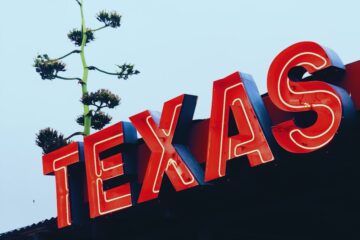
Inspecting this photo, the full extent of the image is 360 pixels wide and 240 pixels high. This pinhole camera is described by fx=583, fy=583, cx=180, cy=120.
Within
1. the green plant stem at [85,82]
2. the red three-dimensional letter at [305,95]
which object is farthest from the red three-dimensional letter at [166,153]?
the green plant stem at [85,82]

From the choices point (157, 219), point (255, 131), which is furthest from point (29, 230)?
point (255, 131)

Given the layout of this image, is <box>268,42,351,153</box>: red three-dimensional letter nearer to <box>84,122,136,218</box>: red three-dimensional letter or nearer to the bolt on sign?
the bolt on sign

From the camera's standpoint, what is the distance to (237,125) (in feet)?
34.2

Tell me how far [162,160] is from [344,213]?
4.06 metres

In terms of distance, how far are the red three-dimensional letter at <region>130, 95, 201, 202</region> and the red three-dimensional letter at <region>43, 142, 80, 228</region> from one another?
259cm

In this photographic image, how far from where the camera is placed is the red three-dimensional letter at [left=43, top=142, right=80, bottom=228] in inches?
542

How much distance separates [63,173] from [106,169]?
62.4 inches

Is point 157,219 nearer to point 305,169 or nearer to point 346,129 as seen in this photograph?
point 305,169

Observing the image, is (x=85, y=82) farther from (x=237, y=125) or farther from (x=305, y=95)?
(x=305, y=95)

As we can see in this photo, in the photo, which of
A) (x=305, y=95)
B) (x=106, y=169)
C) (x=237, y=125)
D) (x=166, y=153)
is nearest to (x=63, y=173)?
(x=106, y=169)

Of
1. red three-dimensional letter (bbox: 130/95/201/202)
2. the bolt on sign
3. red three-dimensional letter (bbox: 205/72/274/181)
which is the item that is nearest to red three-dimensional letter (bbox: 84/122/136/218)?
the bolt on sign

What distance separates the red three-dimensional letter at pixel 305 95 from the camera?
916 cm

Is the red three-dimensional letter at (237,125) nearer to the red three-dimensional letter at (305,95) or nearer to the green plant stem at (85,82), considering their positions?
the red three-dimensional letter at (305,95)

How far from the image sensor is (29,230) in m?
15.0
